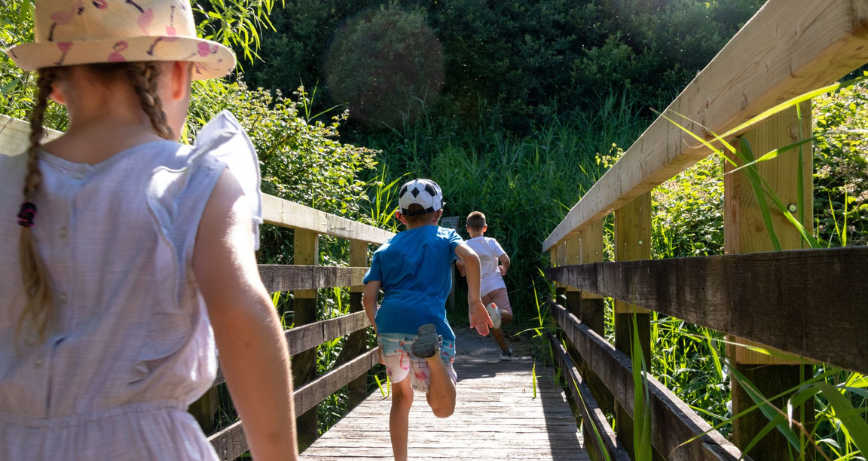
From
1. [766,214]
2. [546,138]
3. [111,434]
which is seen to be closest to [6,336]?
[111,434]

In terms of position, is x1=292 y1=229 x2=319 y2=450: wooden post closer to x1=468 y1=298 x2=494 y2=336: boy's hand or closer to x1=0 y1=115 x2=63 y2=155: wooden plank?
x1=468 y1=298 x2=494 y2=336: boy's hand

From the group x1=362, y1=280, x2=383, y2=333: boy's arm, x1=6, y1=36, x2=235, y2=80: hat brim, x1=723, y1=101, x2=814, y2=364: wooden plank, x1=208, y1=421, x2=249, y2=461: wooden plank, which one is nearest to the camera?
x1=6, y1=36, x2=235, y2=80: hat brim

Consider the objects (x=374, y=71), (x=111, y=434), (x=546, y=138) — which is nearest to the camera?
(x=111, y=434)

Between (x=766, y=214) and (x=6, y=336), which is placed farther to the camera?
(x=766, y=214)

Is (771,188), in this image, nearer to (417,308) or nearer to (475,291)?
(417,308)

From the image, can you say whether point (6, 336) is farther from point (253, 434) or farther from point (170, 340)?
point (253, 434)

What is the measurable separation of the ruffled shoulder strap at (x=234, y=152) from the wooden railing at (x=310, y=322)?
1699 mm

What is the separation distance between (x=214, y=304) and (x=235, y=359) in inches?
2.9

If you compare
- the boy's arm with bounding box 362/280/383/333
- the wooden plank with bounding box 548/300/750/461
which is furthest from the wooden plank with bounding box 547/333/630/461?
the boy's arm with bounding box 362/280/383/333

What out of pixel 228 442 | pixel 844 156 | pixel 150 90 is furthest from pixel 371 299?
pixel 150 90

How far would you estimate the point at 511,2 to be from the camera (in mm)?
18609

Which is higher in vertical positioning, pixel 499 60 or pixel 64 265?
pixel 499 60

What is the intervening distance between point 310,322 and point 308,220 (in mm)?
725

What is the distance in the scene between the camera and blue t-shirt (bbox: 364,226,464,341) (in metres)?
3.80
